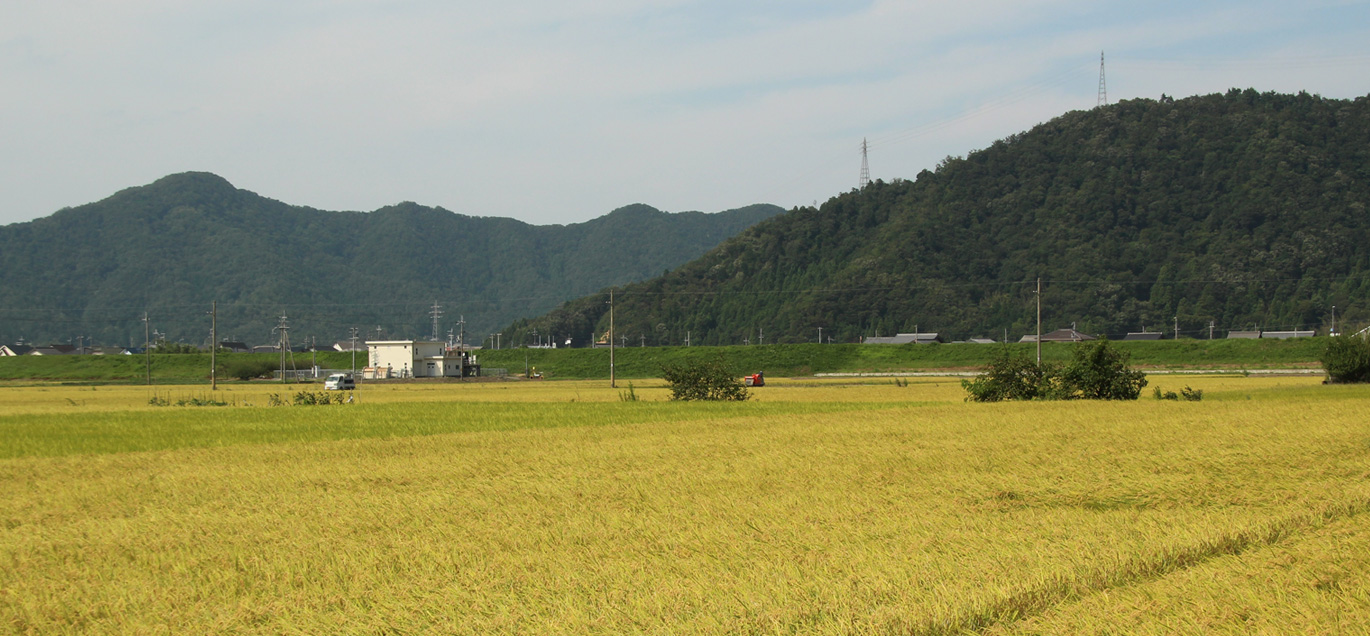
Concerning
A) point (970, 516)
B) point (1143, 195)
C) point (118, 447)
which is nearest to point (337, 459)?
point (118, 447)

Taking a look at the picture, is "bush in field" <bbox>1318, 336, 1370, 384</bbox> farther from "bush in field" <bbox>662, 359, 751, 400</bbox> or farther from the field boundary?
the field boundary

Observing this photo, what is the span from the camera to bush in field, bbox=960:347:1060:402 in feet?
114

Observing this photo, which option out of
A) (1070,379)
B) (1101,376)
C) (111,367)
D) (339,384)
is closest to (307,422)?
(1070,379)

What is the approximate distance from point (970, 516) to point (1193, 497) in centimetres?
285

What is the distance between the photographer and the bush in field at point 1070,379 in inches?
1335

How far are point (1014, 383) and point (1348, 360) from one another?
18048 mm

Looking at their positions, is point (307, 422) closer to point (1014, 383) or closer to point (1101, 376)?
point (1014, 383)

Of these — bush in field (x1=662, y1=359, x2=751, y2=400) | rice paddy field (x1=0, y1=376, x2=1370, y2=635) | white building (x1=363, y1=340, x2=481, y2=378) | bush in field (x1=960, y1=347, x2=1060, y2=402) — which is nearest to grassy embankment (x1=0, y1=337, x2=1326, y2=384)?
white building (x1=363, y1=340, x2=481, y2=378)

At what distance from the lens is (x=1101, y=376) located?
33.9m

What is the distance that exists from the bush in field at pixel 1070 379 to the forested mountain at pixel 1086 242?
8373cm

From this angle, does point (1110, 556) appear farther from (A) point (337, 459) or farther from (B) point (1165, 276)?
(B) point (1165, 276)

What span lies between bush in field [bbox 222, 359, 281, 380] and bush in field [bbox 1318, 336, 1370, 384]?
80.0 metres

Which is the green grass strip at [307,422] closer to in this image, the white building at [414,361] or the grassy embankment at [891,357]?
the grassy embankment at [891,357]

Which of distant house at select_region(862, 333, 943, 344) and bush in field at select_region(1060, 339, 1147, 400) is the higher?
distant house at select_region(862, 333, 943, 344)
